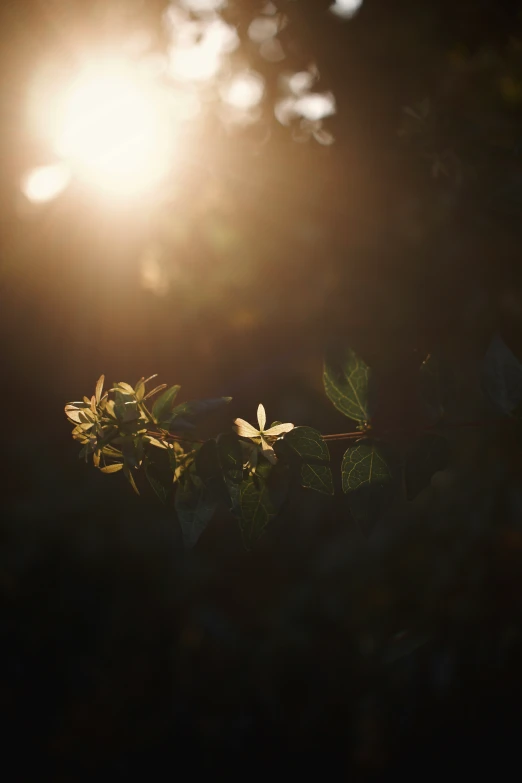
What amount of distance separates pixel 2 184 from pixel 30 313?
997 mm

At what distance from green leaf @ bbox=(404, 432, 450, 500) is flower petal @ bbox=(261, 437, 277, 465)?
22 centimetres

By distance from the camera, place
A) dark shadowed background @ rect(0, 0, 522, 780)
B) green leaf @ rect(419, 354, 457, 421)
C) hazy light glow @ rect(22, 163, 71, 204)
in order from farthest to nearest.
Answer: hazy light glow @ rect(22, 163, 71, 204) → dark shadowed background @ rect(0, 0, 522, 780) → green leaf @ rect(419, 354, 457, 421)

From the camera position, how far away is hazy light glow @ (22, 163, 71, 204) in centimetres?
187

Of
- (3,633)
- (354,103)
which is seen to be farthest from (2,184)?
(3,633)

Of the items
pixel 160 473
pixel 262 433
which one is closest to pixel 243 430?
pixel 262 433

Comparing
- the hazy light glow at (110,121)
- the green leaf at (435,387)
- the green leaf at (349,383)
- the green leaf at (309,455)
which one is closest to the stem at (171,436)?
the green leaf at (309,455)

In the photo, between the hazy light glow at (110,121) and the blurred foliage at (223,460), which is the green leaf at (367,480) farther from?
Result: the hazy light glow at (110,121)

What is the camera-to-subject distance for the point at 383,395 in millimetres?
2049

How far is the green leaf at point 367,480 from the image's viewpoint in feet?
2.62

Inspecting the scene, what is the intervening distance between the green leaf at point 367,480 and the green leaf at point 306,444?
43 mm

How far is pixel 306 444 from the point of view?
79 centimetres

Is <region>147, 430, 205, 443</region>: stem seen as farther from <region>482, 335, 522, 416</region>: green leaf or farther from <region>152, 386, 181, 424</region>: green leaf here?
<region>482, 335, 522, 416</region>: green leaf

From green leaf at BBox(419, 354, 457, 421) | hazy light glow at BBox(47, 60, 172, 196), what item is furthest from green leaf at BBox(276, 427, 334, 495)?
hazy light glow at BBox(47, 60, 172, 196)

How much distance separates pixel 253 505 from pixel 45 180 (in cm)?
151
